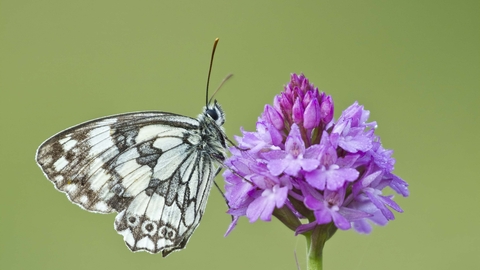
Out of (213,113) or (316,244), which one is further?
(213,113)

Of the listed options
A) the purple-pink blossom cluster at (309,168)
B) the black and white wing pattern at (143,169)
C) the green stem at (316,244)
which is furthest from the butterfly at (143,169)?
the green stem at (316,244)

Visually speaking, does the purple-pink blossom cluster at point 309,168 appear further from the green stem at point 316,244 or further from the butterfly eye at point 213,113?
the butterfly eye at point 213,113

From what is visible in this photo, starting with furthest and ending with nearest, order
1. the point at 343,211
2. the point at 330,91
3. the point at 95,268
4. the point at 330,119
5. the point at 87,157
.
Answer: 1. the point at 330,91
2. the point at 95,268
3. the point at 87,157
4. the point at 330,119
5. the point at 343,211

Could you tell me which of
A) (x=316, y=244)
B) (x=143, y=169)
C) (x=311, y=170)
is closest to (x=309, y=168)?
(x=311, y=170)

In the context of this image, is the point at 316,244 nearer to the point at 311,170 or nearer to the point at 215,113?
the point at 311,170

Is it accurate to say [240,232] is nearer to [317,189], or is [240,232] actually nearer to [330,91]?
[330,91]

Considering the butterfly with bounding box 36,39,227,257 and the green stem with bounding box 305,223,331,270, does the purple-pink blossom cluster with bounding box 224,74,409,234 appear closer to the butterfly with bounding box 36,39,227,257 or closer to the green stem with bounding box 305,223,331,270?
the green stem with bounding box 305,223,331,270

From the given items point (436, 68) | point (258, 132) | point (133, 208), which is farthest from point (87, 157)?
point (436, 68)
